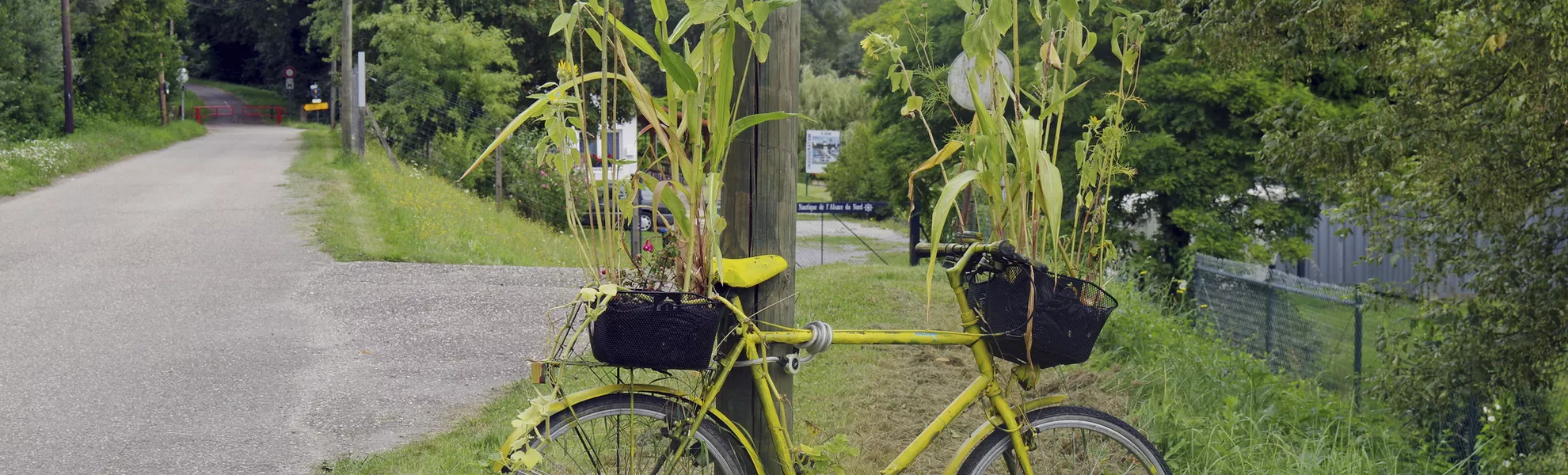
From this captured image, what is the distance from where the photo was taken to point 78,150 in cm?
2152

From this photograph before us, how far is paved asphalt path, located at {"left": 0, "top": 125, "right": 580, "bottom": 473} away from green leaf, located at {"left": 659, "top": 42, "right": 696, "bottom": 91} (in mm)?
2129

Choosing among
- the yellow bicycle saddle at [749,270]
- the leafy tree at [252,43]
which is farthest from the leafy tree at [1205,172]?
the leafy tree at [252,43]

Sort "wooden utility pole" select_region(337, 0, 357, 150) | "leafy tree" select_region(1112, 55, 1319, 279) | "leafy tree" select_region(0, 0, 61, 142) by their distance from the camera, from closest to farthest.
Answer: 1. "leafy tree" select_region(1112, 55, 1319, 279)
2. "wooden utility pole" select_region(337, 0, 357, 150)
3. "leafy tree" select_region(0, 0, 61, 142)

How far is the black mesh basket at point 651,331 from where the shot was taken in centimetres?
261

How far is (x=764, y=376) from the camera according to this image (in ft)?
9.44

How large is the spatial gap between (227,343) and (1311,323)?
691cm

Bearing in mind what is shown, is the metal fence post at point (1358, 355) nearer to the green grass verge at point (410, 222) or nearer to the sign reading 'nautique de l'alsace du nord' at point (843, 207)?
the sign reading 'nautique de l'alsace du nord' at point (843, 207)

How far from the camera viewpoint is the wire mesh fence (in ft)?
26.3

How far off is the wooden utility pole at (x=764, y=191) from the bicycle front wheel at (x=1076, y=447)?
1.80 feet

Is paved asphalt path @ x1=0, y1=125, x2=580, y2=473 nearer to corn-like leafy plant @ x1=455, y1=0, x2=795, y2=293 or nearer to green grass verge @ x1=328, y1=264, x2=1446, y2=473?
green grass verge @ x1=328, y1=264, x2=1446, y2=473

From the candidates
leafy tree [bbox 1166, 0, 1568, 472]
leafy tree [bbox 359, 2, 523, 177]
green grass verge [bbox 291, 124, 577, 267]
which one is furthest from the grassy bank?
leafy tree [bbox 1166, 0, 1568, 472]

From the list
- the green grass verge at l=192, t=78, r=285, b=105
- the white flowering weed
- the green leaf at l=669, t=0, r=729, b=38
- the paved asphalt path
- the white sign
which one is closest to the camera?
the green leaf at l=669, t=0, r=729, b=38

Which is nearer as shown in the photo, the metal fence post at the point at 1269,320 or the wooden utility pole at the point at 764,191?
the wooden utility pole at the point at 764,191

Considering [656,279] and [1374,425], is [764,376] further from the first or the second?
[1374,425]
